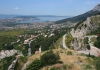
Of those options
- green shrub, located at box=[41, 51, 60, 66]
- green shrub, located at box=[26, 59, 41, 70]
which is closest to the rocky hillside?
green shrub, located at box=[41, 51, 60, 66]

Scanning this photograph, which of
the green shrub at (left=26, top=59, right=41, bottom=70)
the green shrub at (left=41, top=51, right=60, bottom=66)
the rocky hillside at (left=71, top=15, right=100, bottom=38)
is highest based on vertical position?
the green shrub at (left=41, top=51, right=60, bottom=66)

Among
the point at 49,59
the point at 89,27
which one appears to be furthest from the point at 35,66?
the point at 89,27

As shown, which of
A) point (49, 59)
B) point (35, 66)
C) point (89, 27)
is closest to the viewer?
point (35, 66)

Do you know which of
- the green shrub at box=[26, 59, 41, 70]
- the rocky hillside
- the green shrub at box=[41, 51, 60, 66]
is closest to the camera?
the green shrub at box=[26, 59, 41, 70]

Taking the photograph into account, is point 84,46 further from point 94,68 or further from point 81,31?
point 94,68

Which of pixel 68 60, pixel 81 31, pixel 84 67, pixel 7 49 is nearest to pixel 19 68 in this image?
pixel 68 60

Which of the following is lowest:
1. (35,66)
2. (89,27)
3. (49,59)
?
(89,27)

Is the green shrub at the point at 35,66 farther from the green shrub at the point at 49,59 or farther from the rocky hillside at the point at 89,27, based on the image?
the rocky hillside at the point at 89,27

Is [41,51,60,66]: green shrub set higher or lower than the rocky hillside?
higher

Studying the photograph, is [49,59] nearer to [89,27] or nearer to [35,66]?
[35,66]

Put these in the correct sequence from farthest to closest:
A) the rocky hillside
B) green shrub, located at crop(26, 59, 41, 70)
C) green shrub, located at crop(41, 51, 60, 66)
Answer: the rocky hillside, green shrub, located at crop(41, 51, 60, 66), green shrub, located at crop(26, 59, 41, 70)

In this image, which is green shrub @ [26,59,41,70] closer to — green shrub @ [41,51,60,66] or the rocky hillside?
green shrub @ [41,51,60,66]
